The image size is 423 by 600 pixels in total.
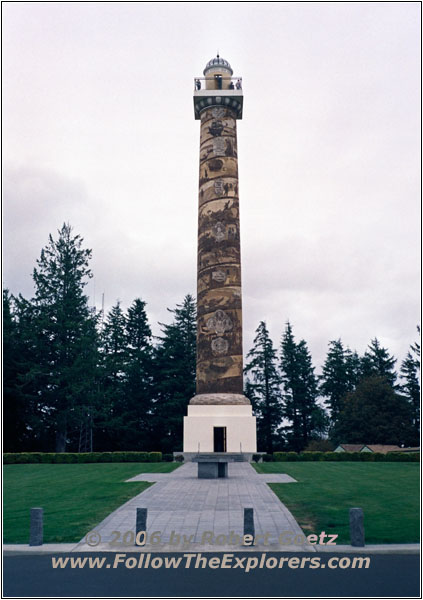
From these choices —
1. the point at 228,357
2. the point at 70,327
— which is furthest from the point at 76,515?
the point at 70,327

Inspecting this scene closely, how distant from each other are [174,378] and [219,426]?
19.0 metres

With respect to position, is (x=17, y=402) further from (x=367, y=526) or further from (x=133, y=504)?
(x=367, y=526)

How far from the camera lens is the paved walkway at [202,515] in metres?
9.72

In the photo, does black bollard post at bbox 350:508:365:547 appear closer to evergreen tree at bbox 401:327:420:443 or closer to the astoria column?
the astoria column

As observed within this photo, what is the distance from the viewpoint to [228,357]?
32.6 metres

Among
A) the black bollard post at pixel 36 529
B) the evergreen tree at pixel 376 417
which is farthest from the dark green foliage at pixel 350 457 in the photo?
the black bollard post at pixel 36 529

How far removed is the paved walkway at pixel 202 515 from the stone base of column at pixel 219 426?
12114 millimetres

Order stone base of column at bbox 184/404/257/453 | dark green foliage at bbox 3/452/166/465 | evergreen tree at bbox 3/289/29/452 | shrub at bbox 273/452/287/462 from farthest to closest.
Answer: evergreen tree at bbox 3/289/29/452
shrub at bbox 273/452/287/462
stone base of column at bbox 184/404/257/453
dark green foliage at bbox 3/452/166/465

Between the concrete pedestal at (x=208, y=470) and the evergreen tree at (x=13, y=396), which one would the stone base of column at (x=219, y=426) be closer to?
the concrete pedestal at (x=208, y=470)

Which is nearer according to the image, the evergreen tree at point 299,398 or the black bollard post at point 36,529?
the black bollard post at point 36,529

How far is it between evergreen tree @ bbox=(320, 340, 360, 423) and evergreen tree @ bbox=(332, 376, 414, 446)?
39.1 feet

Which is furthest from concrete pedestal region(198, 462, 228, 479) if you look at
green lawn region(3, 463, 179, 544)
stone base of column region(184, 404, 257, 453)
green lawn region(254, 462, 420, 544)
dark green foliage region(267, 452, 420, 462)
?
dark green foliage region(267, 452, 420, 462)

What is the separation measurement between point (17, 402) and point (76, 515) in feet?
98.8

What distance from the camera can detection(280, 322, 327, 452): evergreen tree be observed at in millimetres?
54688
